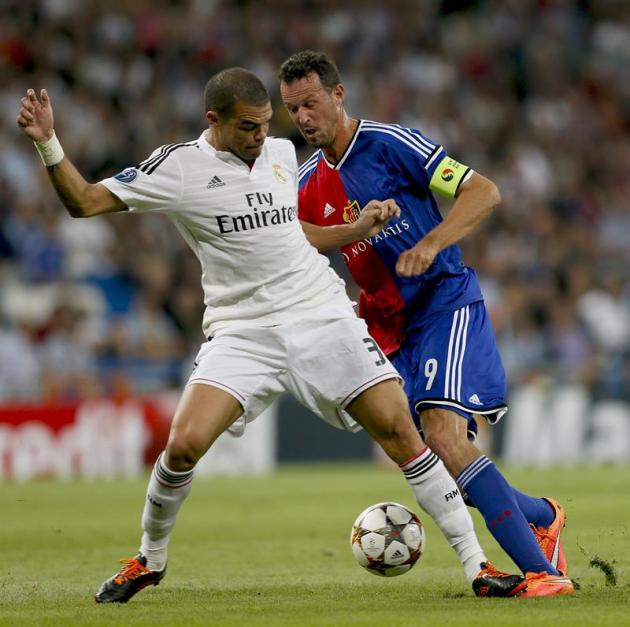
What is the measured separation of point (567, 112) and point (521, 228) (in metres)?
3.31

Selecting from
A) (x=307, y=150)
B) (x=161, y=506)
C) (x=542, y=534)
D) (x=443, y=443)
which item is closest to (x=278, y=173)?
(x=443, y=443)

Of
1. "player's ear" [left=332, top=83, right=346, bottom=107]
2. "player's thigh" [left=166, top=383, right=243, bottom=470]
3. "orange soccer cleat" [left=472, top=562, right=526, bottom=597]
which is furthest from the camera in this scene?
"player's ear" [left=332, top=83, right=346, bottom=107]

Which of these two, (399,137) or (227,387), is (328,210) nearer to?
(399,137)

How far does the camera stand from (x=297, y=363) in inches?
261

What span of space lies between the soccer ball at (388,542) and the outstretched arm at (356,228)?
1.40 meters

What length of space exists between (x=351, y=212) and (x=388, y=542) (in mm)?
1684

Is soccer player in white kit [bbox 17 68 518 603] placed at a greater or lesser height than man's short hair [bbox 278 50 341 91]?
lesser

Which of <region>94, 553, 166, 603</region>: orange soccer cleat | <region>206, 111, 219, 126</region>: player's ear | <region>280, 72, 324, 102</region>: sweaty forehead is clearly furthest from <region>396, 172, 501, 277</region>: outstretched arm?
<region>94, 553, 166, 603</region>: orange soccer cleat

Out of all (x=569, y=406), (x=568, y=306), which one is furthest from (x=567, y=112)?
(x=569, y=406)

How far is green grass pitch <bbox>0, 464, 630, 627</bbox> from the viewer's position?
595cm

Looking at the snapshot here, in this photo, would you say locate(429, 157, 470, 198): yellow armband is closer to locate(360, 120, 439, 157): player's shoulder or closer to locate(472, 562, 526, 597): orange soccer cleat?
locate(360, 120, 439, 157): player's shoulder

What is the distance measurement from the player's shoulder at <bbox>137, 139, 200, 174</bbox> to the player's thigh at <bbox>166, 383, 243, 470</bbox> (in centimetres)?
103

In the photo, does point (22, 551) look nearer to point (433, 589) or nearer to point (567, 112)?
point (433, 589)

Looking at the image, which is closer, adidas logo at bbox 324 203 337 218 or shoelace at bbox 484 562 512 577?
shoelace at bbox 484 562 512 577
